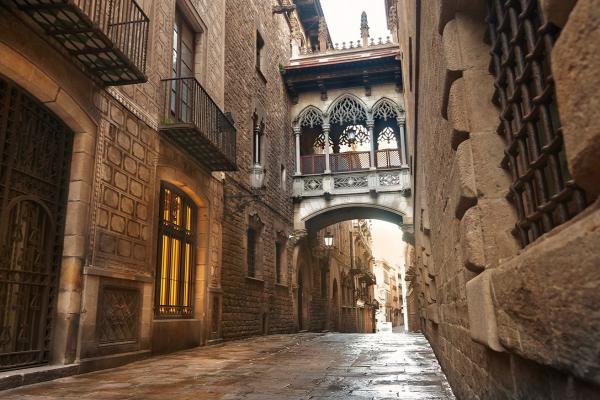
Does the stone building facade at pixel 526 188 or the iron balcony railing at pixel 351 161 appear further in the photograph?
the iron balcony railing at pixel 351 161

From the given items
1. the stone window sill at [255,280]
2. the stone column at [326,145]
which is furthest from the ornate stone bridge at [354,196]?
the stone window sill at [255,280]

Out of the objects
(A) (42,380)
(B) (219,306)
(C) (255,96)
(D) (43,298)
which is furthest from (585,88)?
(C) (255,96)

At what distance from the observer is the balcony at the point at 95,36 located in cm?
532

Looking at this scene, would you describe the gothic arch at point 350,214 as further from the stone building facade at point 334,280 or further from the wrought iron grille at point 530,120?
the wrought iron grille at point 530,120

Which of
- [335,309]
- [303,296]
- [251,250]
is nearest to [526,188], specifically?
[251,250]

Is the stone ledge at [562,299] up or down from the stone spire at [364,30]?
down

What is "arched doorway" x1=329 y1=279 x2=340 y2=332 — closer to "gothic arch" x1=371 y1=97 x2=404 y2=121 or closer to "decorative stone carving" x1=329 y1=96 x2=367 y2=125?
"decorative stone carving" x1=329 y1=96 x2=367 y2=125

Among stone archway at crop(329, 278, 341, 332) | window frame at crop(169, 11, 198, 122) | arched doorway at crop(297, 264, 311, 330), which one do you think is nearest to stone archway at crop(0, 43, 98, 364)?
window frame at crop(169, 11, 198, 122)

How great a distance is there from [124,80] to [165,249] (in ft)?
11.5

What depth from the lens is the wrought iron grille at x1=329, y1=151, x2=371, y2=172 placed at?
18.8 m

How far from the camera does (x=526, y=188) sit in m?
1.89

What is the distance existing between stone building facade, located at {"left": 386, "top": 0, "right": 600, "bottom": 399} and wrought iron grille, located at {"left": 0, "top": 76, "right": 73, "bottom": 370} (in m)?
4.75

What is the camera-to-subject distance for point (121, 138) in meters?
7.42

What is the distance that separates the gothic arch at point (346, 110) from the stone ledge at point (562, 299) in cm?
1800
